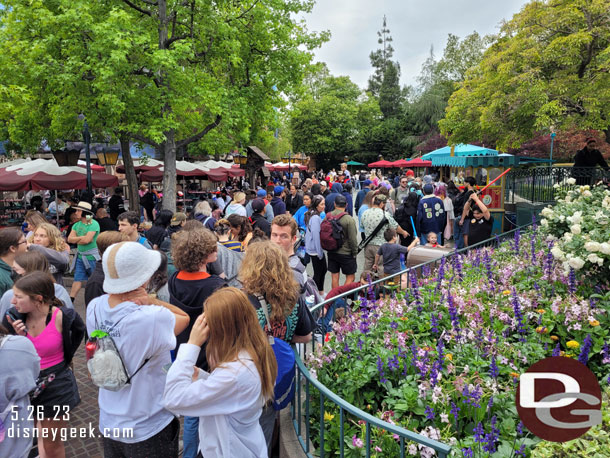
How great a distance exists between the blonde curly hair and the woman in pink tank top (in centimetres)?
154

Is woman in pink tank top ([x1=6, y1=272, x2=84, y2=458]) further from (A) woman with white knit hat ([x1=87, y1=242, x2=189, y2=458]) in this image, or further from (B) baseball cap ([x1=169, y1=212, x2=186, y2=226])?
(B) baseball cap ([x1=169, y1=212, x2=186, y2=226])

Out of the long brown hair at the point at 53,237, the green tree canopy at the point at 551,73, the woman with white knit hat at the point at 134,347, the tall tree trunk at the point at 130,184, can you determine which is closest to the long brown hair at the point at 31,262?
the woman with white knit hat at the point at 134,347

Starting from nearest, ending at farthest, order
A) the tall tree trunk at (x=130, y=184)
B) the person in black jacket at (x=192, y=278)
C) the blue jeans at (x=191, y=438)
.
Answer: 1. the blue jeans at (x=191, y=438)
2. the person in black jacket at (x=192, y=278)
3. the tall tree trunk at (x=130, y=184)

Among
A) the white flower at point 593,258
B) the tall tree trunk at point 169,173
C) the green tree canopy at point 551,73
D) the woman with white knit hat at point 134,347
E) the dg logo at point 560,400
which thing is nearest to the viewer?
the dg logo at point 560,400

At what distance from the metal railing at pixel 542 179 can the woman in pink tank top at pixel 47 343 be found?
10.1m

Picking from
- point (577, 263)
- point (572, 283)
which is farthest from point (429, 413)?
point (572, 283)

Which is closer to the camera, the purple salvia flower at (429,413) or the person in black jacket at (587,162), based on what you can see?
the purple salvia flower at (429,413)

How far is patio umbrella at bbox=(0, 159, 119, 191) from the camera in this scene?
11.1m

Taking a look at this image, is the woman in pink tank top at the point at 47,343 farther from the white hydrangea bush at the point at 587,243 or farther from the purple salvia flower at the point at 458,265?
the white hydrangea bush at the point at 587,243

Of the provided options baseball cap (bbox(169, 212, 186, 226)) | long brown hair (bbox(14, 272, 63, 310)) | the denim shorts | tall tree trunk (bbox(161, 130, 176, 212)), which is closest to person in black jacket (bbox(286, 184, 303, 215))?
tall tree trunk (bbox(161, 130, 176, 212))

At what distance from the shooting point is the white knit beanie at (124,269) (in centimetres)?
257

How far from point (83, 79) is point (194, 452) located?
36.0ft

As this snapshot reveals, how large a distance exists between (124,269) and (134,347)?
0.46 metres

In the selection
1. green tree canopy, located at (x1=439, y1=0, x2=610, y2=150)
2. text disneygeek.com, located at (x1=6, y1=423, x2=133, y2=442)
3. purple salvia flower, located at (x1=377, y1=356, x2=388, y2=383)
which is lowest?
text disneygeek.com, located at (x1=6, y1=423, x2=133, y2=442)
